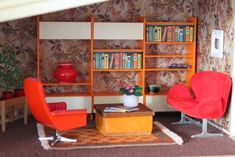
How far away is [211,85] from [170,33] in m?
1.48

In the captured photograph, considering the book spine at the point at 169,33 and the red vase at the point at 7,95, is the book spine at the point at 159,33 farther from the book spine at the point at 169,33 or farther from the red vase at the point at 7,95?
the red vase at the point at 7,95

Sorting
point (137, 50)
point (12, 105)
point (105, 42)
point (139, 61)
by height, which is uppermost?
point (105, 42)

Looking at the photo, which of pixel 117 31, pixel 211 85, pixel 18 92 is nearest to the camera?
pixel 211 85

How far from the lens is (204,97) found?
21.4 ft

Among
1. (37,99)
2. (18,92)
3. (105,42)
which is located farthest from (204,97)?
(18,92)

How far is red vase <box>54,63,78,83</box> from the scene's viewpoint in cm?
723

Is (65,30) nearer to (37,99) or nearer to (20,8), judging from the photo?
(37,99)

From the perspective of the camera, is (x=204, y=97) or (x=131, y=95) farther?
(x=204, y=97)

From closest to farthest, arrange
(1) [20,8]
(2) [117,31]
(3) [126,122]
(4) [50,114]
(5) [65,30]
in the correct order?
(1) [20,8], (4) [50,114], (3) [126,122], (5) [65,30], (2) [117,31]

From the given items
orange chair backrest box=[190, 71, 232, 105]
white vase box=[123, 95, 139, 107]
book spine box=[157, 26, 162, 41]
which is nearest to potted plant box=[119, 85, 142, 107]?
white vase box=[123, 95, 139, 107]

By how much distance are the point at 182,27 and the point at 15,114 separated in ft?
10.5

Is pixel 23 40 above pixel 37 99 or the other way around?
above

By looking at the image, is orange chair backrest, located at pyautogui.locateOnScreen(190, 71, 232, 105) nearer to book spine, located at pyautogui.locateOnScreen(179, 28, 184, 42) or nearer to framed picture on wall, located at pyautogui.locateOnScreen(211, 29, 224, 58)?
framed picture on wall, located at pyautogui.locateOnScreen(211, 29, 224, 58)

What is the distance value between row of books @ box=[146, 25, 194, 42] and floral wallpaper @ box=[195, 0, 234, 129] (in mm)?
191
